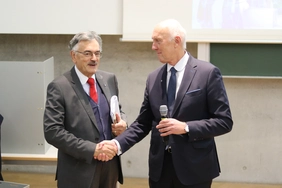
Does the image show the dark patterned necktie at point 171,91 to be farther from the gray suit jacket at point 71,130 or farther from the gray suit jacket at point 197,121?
the gray suit jacket at point 71,130

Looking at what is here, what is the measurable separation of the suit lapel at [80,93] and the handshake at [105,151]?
0.14 meters

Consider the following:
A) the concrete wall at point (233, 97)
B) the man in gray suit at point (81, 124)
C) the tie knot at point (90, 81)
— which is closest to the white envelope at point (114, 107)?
the man in gray suit at point (81, 124)

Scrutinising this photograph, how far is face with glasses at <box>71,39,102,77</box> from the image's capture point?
10.4 feet

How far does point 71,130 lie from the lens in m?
3.15

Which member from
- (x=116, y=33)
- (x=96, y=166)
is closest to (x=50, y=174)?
(x=116, y=33)

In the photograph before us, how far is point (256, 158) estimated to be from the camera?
5.43m

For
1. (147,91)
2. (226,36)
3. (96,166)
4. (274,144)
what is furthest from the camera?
(274,144)

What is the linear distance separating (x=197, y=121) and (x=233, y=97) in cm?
236

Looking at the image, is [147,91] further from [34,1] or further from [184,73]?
[34,1]

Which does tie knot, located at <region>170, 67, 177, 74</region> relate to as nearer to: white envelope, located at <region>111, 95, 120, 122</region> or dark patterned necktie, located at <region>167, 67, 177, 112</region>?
dark patterned necktie, located at <region>167, 67, 177, 112</region>

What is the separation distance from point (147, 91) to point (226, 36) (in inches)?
75.6

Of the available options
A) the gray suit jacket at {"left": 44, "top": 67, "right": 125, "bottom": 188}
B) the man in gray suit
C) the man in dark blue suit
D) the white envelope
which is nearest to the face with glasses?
the man in gray suit

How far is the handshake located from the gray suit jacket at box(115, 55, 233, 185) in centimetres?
28

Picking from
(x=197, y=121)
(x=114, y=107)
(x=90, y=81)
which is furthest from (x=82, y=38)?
(x=197, y=121)
